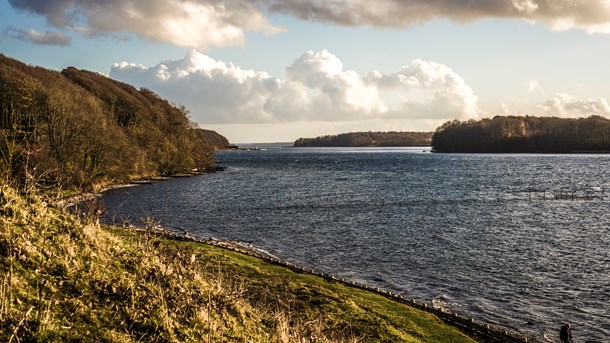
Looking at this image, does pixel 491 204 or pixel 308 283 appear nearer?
pixel 308 283

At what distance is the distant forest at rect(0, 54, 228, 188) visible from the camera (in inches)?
3125

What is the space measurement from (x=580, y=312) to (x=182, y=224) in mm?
46436

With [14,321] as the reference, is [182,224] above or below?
below

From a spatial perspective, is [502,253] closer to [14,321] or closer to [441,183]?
[14,321]

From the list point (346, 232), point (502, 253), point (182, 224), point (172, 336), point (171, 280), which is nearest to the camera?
point (172, 336)

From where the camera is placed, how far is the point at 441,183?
12200cm

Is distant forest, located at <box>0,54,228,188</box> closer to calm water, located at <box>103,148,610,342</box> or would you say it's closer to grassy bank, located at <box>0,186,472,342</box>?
calm water, located at <box>103,148,610,342</box>

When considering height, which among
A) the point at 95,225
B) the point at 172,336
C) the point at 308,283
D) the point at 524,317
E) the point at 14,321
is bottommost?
the point at 524,317

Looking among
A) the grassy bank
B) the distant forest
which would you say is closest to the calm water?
the grassy bank

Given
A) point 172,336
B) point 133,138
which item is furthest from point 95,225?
point 133,138

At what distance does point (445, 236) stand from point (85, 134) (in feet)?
237

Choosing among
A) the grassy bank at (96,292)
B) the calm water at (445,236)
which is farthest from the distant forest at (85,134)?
the grassy bank at (96,292)

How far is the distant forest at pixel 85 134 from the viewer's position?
7938 cm

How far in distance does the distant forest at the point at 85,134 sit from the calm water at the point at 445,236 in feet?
31.6
